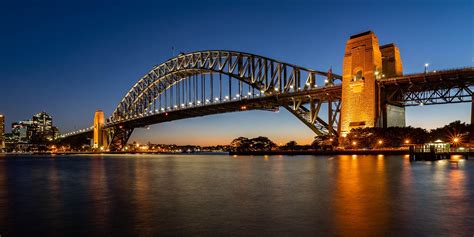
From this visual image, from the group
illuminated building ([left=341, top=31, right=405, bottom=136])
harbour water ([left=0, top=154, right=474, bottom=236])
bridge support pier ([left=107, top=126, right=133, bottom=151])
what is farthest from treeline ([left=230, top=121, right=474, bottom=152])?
bridge support pier ([left=107, top=126, right=133, bottom=151])

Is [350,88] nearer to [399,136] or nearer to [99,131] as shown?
[399,136]

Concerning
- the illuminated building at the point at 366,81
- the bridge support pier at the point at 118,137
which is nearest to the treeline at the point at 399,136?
the illuminated building at the point at 366,81

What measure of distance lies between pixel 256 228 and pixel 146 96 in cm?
9419

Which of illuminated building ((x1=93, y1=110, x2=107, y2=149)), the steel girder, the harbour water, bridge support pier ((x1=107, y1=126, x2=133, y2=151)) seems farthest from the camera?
illuminated building ((x1=93, y1=110, x2=107, y2=149))

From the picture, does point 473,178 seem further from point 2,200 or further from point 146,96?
point 146,96

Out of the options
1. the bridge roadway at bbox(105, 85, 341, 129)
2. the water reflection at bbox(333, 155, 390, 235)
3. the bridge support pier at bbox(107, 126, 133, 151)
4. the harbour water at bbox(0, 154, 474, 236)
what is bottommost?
the harbour water at bbox(0, 154, 474, 236)

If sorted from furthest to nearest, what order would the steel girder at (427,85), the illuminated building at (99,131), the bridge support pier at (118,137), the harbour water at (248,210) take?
the illuminated building at (99,131) < the bridge support pier at (118,137) < the steel girder at (427,85) < the harbour water at (248,210)

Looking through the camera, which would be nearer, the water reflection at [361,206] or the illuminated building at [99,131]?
the water reflection at [361,206]

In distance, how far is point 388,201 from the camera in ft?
43.1

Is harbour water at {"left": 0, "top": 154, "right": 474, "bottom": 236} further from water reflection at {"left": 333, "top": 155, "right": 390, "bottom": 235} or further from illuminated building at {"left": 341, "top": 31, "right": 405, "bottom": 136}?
illuminated building at {"left": 341, "top": 31, "right": 405, "bottom": 136}

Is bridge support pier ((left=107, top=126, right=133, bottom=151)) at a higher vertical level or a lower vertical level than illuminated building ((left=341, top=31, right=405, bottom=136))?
lower

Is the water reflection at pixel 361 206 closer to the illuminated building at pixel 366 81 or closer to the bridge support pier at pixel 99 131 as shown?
the illuminated building at pixel 366 81

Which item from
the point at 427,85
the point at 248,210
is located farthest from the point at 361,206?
the point at 427,85

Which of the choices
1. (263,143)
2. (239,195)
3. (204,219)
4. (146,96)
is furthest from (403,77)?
(263,143)
